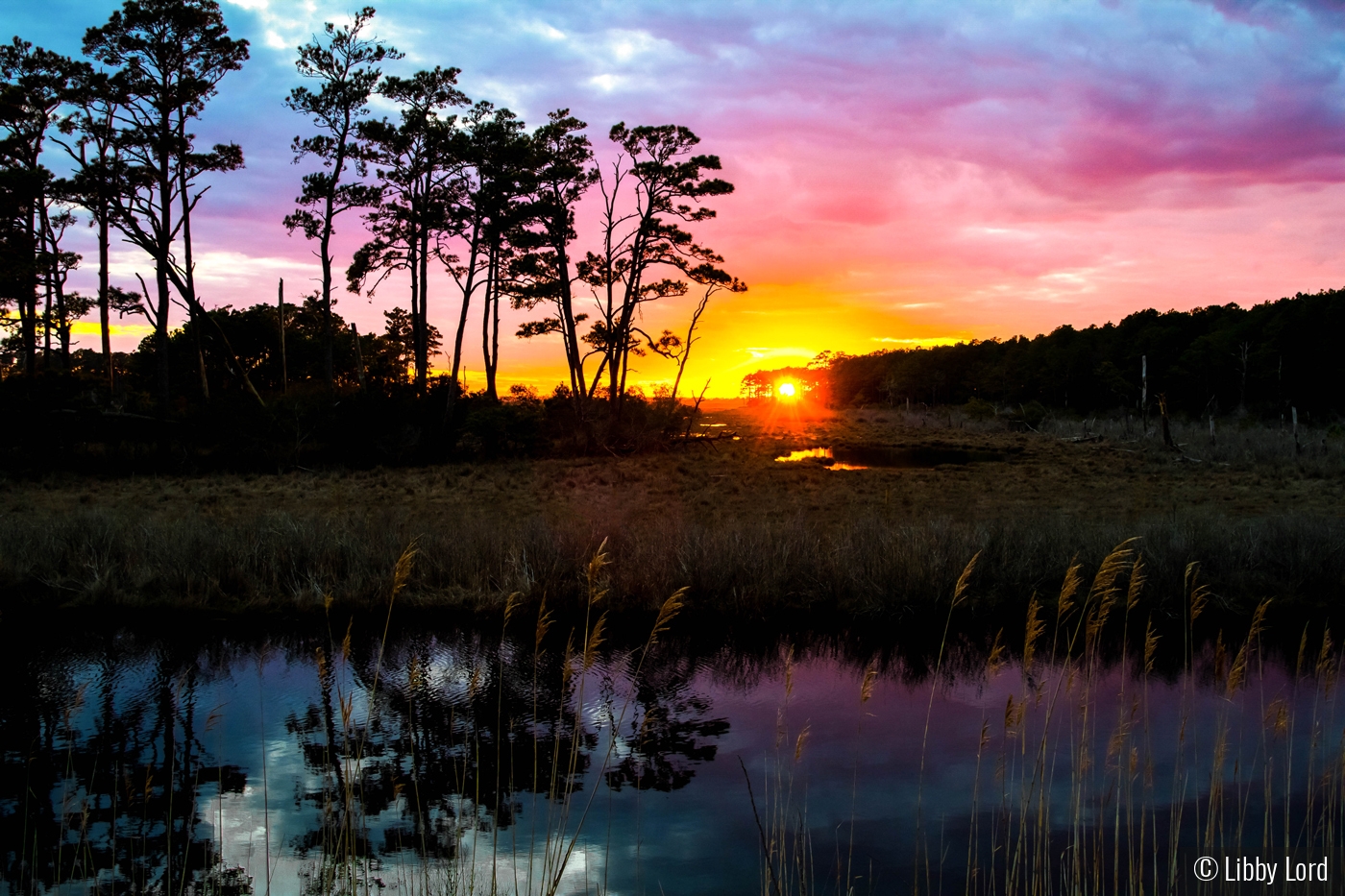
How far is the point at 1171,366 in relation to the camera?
6862cm

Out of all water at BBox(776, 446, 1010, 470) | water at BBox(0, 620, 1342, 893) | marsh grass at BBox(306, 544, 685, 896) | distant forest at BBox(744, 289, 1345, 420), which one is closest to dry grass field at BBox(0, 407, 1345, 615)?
water at BBox(0, 620, 1342, 893)

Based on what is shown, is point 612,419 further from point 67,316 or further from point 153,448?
point 67,316

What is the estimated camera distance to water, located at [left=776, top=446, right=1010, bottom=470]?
31281 mm

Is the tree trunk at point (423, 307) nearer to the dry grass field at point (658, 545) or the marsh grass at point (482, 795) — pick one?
the dry grass field at point (658, 545)

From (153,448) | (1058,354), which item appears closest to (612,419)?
(153,448)

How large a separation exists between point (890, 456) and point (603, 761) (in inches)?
1166

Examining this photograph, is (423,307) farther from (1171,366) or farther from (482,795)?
(1171,366)

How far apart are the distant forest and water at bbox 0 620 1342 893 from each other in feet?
92.7

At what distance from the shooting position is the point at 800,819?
241 inches

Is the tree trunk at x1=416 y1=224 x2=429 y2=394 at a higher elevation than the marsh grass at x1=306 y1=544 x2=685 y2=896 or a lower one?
higher

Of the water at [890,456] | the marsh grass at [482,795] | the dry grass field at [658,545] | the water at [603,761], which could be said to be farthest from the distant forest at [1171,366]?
the marsh grass at [482,795]

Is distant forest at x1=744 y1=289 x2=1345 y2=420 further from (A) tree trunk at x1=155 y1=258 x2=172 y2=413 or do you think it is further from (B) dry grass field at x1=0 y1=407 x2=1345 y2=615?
(A) tree trunk at x1=155 y1=258 x2=172 y2=413

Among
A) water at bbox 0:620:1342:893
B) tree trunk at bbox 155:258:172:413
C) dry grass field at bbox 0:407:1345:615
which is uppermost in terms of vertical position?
tree trunk at bbox 155:258:172:413

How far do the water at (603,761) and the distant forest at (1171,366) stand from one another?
28.3 m
